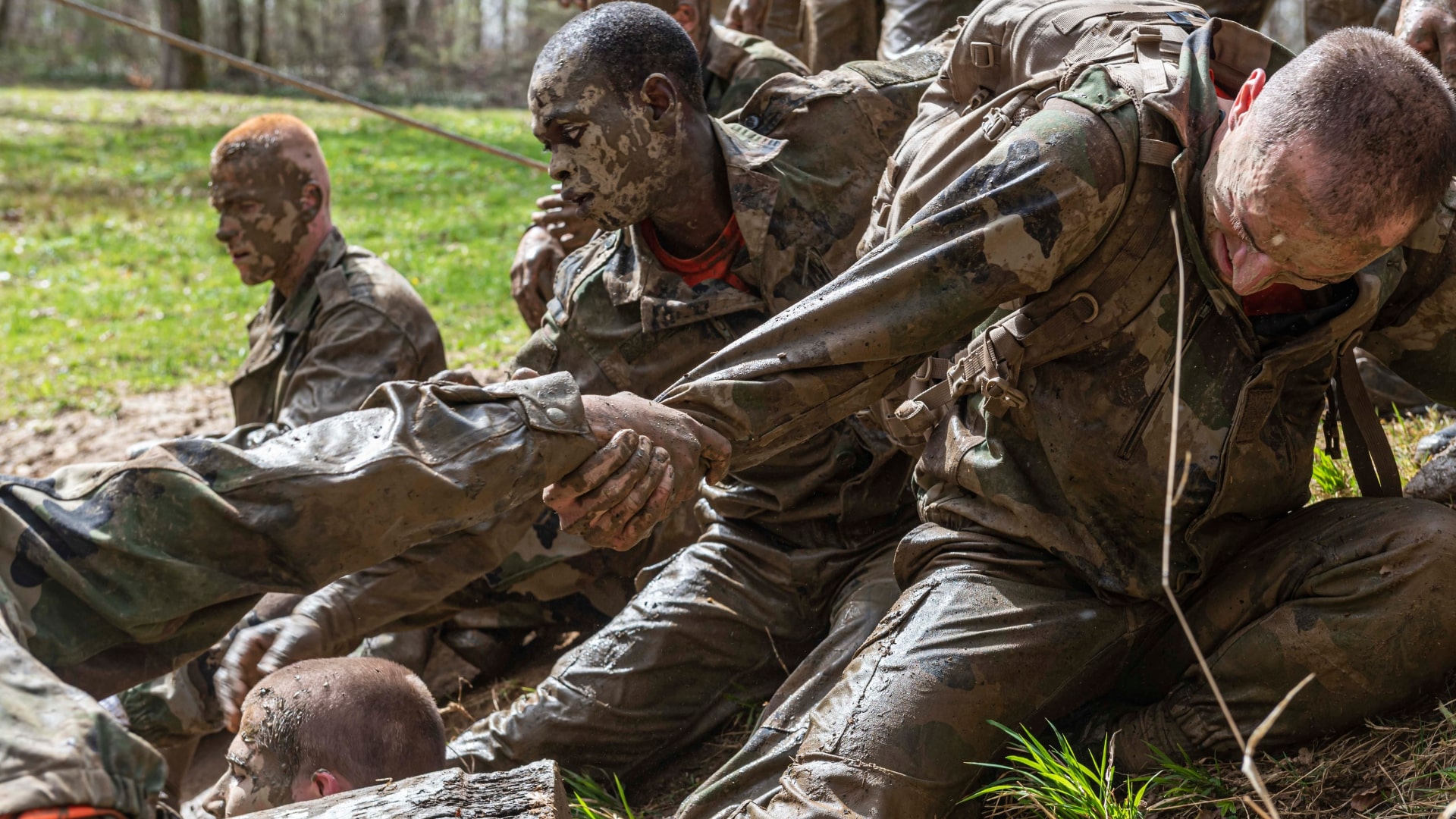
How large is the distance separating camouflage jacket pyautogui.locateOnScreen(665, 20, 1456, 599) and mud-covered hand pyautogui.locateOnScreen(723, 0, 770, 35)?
4.39 metres

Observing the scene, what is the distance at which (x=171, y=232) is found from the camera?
41.6 feet

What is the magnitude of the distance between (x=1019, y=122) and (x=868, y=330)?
61 centimetres

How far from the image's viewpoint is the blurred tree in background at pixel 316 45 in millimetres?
22125

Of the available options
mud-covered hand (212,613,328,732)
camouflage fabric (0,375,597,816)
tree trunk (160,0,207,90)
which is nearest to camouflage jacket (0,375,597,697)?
camouflage fabric (0,375,597,816)

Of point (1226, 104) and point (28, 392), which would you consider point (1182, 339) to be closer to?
point (1226, 104)

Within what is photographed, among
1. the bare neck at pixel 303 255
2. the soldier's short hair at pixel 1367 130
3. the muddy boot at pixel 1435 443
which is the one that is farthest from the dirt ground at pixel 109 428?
the soldier's short hair at pixel 1367 130

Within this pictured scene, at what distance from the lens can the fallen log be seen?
2475 mm

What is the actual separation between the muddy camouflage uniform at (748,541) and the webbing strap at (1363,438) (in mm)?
1231

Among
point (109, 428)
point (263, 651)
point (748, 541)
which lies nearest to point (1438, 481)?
point (748, 541)

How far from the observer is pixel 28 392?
8.54m

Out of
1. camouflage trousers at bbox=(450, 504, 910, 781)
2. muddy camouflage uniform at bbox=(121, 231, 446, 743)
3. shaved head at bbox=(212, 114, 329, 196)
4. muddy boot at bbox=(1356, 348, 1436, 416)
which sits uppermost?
shaved head at bbox=(212, 114, 329, 196)

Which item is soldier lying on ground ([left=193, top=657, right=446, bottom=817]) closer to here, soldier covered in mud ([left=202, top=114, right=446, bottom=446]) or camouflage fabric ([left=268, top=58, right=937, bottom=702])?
camouflage fabric ([left=268, top=58, right=937, bottom=702])

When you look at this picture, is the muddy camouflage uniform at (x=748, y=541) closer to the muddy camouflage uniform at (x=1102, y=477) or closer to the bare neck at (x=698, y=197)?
the bare neck at (x=698, y=197)

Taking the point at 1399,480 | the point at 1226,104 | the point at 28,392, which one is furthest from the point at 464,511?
the point at 28,392
